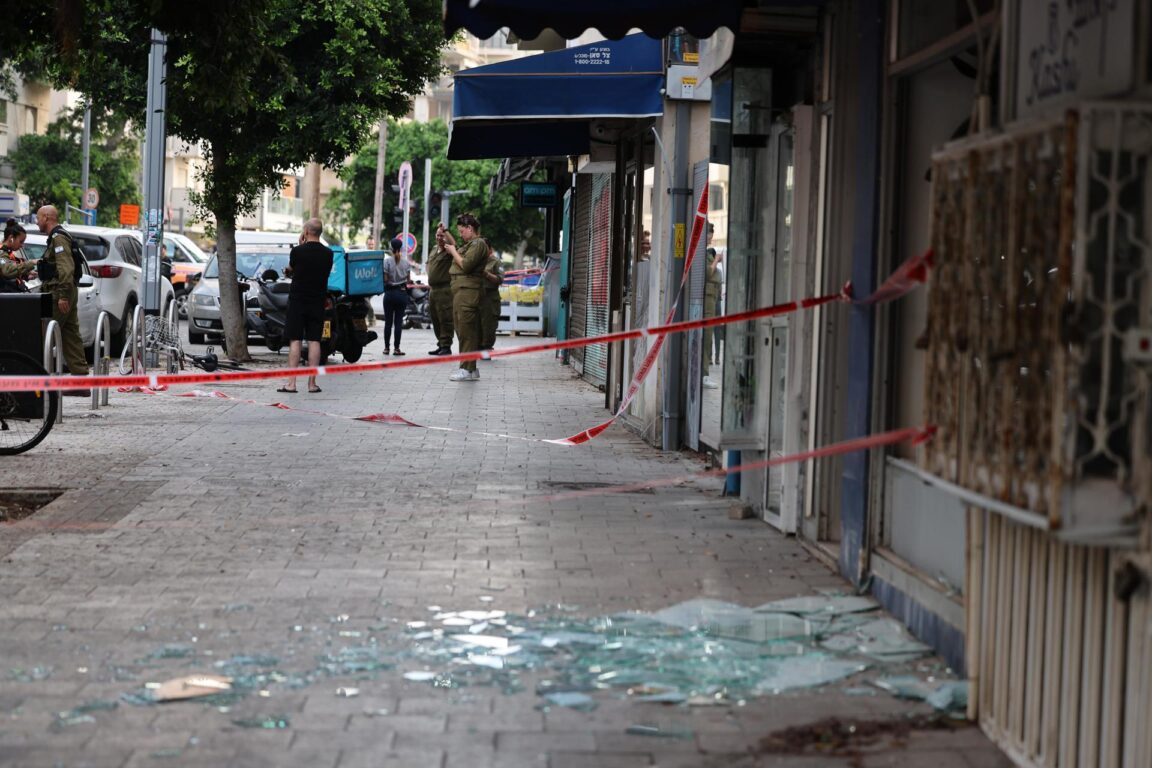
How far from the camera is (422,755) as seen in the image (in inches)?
184

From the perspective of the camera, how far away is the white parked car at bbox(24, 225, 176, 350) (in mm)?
22000

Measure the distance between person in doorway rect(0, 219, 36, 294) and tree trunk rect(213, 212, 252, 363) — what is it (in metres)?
6.14

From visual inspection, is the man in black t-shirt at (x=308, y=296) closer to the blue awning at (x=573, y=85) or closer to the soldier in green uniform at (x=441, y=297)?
the blue awning at (x=573, y=85)

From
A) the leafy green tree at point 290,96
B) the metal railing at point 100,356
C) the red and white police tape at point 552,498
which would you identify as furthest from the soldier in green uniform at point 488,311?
the red and white police tape at point 552,498

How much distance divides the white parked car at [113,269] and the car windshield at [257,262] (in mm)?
4862

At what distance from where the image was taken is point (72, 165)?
6656cm

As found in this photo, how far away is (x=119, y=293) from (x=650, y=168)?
9778 millimetres

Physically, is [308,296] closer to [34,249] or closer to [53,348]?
[53,348]

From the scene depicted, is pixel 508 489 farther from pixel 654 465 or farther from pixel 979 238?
pixel 979 238

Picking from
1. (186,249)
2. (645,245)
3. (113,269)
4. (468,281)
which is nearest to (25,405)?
(645,245)

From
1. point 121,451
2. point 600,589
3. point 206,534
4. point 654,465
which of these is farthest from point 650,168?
point 600,589

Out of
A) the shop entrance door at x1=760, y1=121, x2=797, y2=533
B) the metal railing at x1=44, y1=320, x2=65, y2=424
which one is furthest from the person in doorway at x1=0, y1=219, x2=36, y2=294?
the shop entrance door at x1=760, y1=121, x2=797, y2=533

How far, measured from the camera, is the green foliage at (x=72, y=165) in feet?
212

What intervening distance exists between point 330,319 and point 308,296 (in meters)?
4.06
